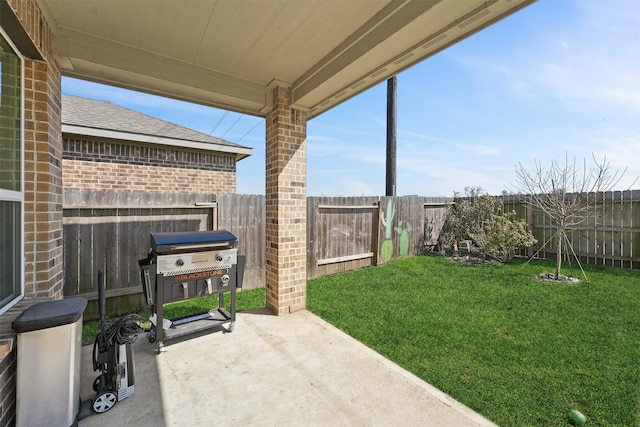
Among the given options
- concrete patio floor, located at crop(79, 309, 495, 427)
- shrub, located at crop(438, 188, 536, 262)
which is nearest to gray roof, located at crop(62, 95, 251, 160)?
concrete patio floor, located at crop(79, 309, 495, 427)

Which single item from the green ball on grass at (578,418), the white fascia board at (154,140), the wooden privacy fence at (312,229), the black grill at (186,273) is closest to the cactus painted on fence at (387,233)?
the wooden privacy fence at (312,229)

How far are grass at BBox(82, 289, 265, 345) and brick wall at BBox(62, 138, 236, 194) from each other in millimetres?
3362

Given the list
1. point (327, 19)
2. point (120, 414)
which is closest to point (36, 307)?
point (120, 414)

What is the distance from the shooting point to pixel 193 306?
165 inches

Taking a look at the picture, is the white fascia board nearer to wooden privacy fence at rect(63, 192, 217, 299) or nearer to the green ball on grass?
wooden privacy fence at rect(63, 192, 217, 299)

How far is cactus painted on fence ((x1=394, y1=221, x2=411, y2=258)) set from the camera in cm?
770

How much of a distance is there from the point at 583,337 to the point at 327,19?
14.4 feet

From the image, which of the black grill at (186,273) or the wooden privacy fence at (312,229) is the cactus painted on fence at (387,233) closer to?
the wooden privacy fence at (312,229)

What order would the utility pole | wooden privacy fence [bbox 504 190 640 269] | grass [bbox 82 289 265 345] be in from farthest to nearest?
the utility pole → wooden privacy fence [bbox 504 190 640 269] → grass [bbox 82 289 265 345]

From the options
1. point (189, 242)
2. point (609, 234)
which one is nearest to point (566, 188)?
point (609, 234)

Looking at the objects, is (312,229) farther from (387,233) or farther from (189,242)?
(189,242)

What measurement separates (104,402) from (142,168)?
5.54 metres

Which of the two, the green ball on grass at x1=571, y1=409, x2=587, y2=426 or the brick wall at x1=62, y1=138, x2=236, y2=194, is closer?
the green ball on grass at x1=571, y1=409, x2=587, y2=426

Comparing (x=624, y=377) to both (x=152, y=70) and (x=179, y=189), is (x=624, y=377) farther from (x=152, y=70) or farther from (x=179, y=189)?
(x=179, y=189)
